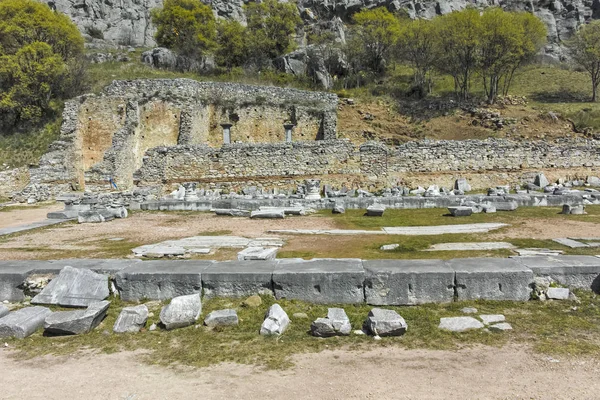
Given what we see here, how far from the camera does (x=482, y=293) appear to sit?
5.66 meters

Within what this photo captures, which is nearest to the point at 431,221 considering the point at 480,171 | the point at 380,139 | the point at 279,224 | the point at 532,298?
the point at 279,224

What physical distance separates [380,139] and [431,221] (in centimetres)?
2017

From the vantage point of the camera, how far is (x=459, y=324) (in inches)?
190

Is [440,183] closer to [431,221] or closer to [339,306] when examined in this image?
[431,221]

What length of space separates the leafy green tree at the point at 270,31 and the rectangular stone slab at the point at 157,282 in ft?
133

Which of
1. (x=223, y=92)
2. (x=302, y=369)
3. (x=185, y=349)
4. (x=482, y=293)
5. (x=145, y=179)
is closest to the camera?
(x=302, y=369)

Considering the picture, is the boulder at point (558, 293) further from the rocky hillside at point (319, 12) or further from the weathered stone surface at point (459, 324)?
the rocky hillside at point (319, 12)

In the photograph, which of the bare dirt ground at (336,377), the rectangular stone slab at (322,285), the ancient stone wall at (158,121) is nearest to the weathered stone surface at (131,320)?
the bare dirt ground at (336,377)

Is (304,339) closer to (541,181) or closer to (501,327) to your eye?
(501,327)

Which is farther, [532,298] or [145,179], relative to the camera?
[145,179]

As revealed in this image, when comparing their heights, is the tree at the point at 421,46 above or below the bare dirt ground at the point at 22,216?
above

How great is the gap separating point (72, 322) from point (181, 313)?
1.31 metres

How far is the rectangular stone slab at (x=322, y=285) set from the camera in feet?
18.7

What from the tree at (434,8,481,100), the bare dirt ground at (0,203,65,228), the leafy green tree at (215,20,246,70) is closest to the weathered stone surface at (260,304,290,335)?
the bare dirt ground at (0,203,65,228)
